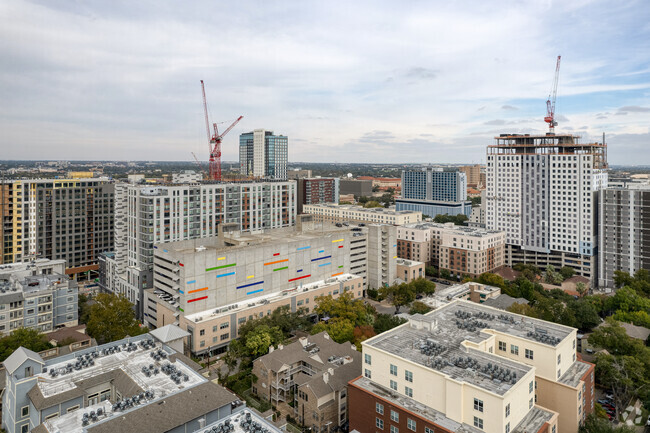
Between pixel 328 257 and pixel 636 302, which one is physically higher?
pixel 328 257

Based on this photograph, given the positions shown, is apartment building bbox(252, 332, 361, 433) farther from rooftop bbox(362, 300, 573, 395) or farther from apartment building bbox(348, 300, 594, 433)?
rooftop bbox(362, 300, 573, 395)

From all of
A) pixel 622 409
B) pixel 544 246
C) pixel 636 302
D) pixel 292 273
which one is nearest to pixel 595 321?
pixel 636 302

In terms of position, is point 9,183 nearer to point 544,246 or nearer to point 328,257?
point 328,257

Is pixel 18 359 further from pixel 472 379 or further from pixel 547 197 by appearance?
pixel 547 197

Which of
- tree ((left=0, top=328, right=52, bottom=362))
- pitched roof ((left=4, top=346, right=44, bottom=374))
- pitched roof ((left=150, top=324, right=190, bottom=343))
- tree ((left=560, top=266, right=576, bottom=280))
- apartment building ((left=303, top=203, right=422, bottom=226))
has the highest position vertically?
apartment building ((left=303, top=203, right=422, bottom=226))

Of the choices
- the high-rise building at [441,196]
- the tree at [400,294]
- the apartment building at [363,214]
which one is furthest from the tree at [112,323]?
the high-rise building at [441,196]

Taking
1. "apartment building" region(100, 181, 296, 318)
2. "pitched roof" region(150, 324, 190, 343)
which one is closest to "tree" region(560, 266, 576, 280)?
"apartment building" region(100, 181, 296, 318)

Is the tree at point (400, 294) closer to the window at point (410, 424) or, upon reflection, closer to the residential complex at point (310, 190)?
the window at point (410, 424)
